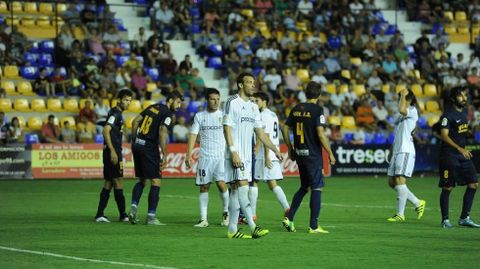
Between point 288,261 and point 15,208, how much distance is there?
9.91 metres

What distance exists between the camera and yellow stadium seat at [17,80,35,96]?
3331 centimetres

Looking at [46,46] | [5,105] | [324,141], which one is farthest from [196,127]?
[46,46]

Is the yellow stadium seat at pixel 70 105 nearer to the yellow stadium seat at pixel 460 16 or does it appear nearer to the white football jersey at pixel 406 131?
the white football jersey at pixel 406 131

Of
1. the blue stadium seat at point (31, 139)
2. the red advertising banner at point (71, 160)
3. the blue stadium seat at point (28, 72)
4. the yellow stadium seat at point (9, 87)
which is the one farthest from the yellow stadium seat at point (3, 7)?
the red advertising banner at point (71, 160)

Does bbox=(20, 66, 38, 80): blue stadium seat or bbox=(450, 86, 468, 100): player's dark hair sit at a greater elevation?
bbox=(20, 66, 38, 80): blue stadium seat

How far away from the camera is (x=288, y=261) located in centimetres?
1206

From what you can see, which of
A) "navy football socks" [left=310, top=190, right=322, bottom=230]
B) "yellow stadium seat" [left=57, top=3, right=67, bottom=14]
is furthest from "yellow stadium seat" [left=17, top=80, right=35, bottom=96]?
"navy football socks" [left=310, top=190, right=322, bottom=230]

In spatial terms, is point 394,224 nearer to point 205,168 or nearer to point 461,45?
Result: point 205,168

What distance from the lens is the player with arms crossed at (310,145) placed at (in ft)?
51.2

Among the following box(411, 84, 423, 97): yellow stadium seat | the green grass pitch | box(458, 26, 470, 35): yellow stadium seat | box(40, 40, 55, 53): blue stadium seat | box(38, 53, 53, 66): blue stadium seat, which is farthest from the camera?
box(458, 26, 470, 35): yellow stadium seat

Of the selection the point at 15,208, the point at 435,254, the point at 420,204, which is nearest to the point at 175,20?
the point at 15,208

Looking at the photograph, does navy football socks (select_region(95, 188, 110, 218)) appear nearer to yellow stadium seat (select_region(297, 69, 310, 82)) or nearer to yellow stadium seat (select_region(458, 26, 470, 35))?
yellow stadium seat (select_region(297, 69, 310, 82))

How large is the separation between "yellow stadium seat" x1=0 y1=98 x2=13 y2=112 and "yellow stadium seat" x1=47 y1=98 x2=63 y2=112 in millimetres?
1236

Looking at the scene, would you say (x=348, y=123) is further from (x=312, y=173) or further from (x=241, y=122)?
(x=241, y=122)
